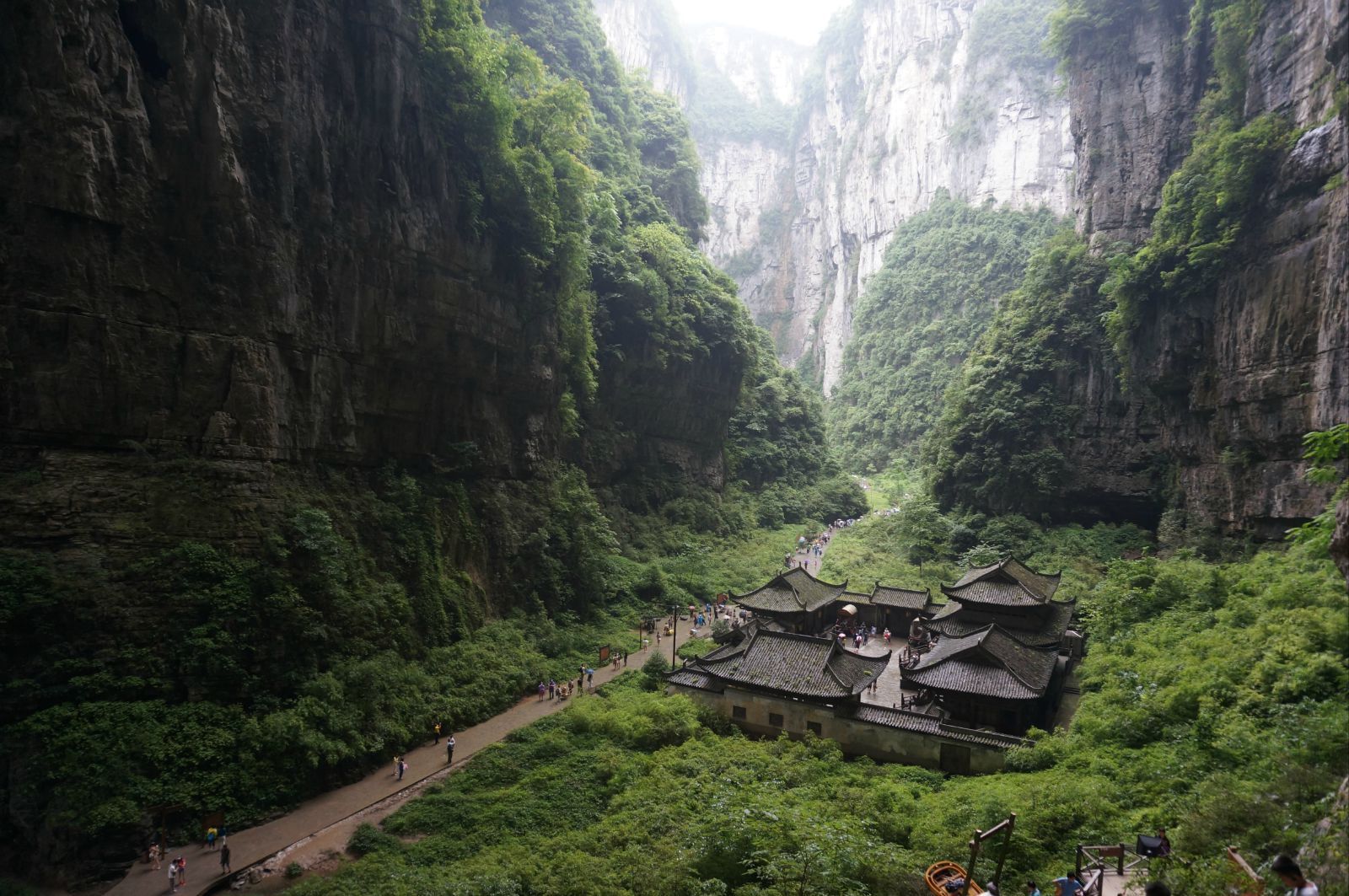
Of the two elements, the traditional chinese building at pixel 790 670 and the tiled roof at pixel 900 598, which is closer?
the traditional chinese building at pixel 790 670

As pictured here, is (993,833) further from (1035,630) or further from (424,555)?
(424,555)

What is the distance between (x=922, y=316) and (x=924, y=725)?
7629 cm

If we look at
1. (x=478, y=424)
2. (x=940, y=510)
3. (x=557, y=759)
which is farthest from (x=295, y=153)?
(x=940, y=510)

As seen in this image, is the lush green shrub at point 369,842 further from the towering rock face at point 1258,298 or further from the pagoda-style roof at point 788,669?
the towering rock face at point 1258,298

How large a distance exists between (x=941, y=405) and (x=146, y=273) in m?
71.2

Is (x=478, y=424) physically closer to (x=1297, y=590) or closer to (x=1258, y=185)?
(x=1297, y=590)

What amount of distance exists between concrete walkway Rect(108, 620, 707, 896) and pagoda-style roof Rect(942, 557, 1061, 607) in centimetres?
1474

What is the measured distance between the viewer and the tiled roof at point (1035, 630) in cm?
2472

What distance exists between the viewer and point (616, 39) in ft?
323

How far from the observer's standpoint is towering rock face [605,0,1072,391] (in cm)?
8950

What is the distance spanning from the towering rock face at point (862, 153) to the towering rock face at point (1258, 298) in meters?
49.1

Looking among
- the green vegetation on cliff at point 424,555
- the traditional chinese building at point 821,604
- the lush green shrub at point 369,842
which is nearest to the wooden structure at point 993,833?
the lush green shrub at point 369,842

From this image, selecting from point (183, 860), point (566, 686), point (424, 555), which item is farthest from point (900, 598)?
point (183, 860)

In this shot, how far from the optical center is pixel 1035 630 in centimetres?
2531
